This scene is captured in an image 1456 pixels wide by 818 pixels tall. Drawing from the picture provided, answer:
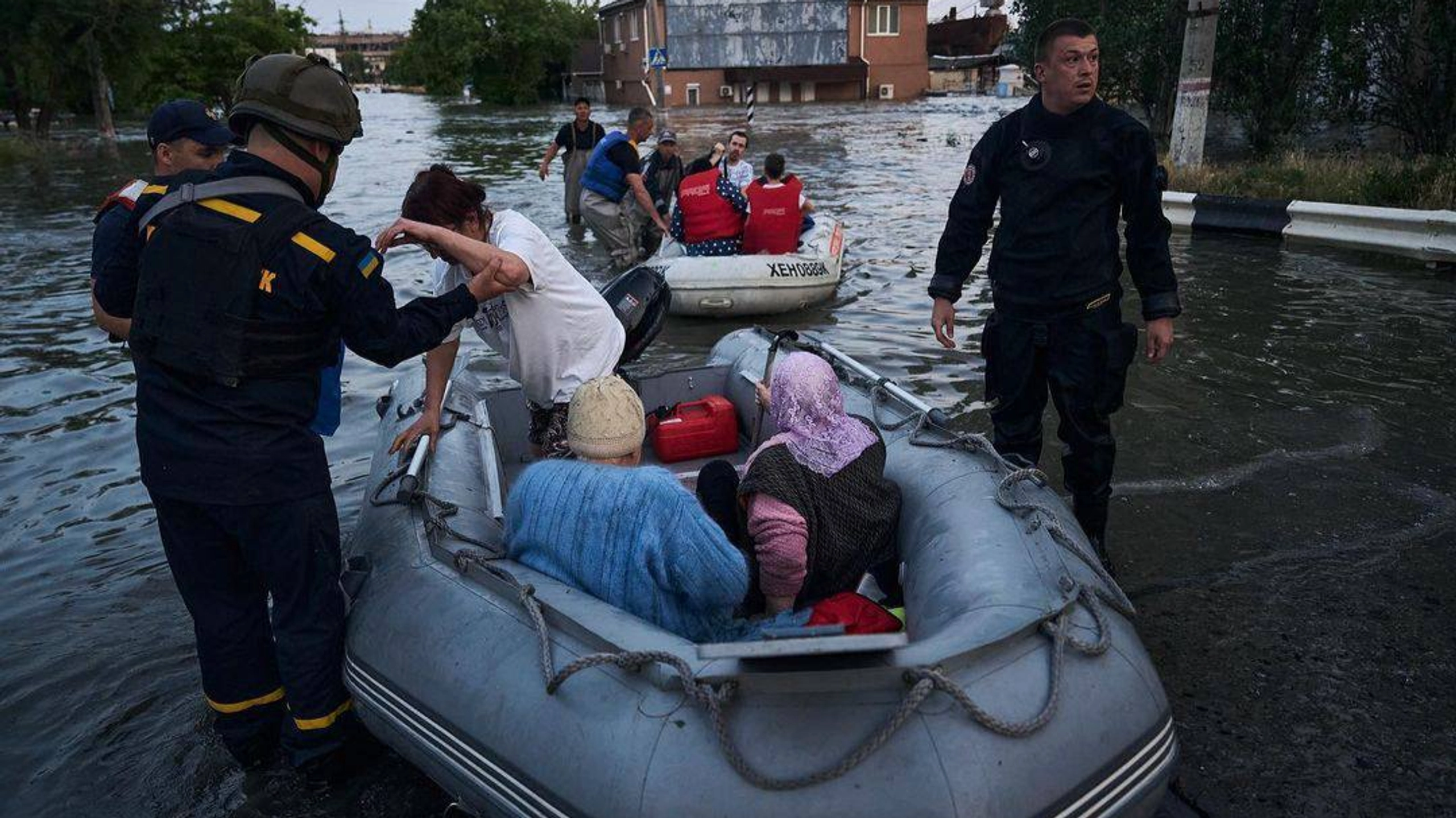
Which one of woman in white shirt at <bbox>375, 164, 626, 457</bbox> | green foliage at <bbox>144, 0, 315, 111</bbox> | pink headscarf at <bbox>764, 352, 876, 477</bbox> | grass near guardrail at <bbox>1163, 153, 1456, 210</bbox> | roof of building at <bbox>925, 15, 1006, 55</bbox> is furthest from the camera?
roof of building at <bbox>925, 15, 1006, 55</bbox>

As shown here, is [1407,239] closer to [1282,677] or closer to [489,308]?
[1282,677]

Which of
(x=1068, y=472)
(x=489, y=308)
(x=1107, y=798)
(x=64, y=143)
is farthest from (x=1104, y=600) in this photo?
(x=64, y=143)

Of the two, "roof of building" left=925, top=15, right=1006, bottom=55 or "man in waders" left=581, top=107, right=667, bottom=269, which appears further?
"roof of building" left=925, top=15, right=1006, bottom=55

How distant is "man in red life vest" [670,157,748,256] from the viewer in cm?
862

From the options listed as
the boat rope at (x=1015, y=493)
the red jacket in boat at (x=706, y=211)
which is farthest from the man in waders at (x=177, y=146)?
the red jacket in boat at (x=706, y=211)

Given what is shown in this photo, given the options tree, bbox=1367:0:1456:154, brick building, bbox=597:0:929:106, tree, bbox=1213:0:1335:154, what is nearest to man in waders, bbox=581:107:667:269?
tree, bbox=1213:0:1335:154

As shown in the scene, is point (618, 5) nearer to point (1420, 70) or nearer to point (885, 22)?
point (885, 22)

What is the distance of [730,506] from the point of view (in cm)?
317

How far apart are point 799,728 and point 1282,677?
7.05ft

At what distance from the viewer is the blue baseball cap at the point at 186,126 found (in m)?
3.61

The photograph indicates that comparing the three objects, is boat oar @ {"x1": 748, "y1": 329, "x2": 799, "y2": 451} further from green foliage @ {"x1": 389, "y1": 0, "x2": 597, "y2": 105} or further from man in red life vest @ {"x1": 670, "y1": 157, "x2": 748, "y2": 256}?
green foliage @ {"x1": 389, "y1": 0, "x2": 597, "y2": 105}

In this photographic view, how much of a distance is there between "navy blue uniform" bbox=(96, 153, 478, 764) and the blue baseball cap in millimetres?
715

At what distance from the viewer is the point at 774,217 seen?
8.70 meters

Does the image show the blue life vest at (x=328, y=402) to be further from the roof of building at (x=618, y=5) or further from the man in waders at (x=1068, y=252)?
the roof of building at (x=618, y=5)
